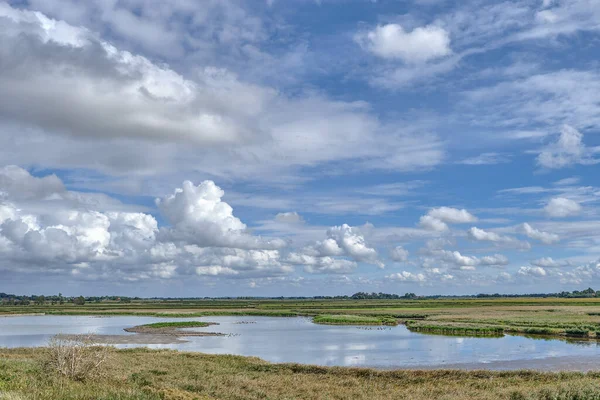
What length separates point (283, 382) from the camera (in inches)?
1191

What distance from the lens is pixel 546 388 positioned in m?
24.5

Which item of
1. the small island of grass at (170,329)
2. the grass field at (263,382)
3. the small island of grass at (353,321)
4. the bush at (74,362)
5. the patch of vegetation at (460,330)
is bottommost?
the small island of grass at (170,329)

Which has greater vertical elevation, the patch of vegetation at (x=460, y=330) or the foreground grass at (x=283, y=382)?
the foreground grass at (x=283, y=382)

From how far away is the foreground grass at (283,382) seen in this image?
73.7 feet

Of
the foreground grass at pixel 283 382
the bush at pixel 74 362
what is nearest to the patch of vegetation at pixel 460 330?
the foreground grass at pixel 283 382

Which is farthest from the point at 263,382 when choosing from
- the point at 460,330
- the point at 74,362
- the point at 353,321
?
the point at 353,321

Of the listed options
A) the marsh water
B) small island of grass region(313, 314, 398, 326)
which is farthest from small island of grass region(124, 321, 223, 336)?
small island of grass region(313, 314, 398, 326)

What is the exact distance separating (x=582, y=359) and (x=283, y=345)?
30.0m

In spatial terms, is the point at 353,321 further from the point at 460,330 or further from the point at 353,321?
the point at 460,330

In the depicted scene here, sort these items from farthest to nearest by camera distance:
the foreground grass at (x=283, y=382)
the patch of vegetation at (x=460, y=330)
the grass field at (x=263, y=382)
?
the patch of vegetation at (x=460, y=330) → the foreground grass at (x=283, y=382) → the grass field at (x=263, y=382)

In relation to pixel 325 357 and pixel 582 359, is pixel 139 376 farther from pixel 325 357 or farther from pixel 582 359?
pixel 582 359

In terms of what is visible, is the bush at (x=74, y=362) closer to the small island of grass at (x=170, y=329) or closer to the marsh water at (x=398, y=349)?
the marsh water at (x=398, y=349)

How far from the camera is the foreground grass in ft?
73.7

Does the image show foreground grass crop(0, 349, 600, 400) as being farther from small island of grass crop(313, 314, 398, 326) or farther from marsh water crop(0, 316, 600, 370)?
small island of grass crop(313, 314, 398, 326)
